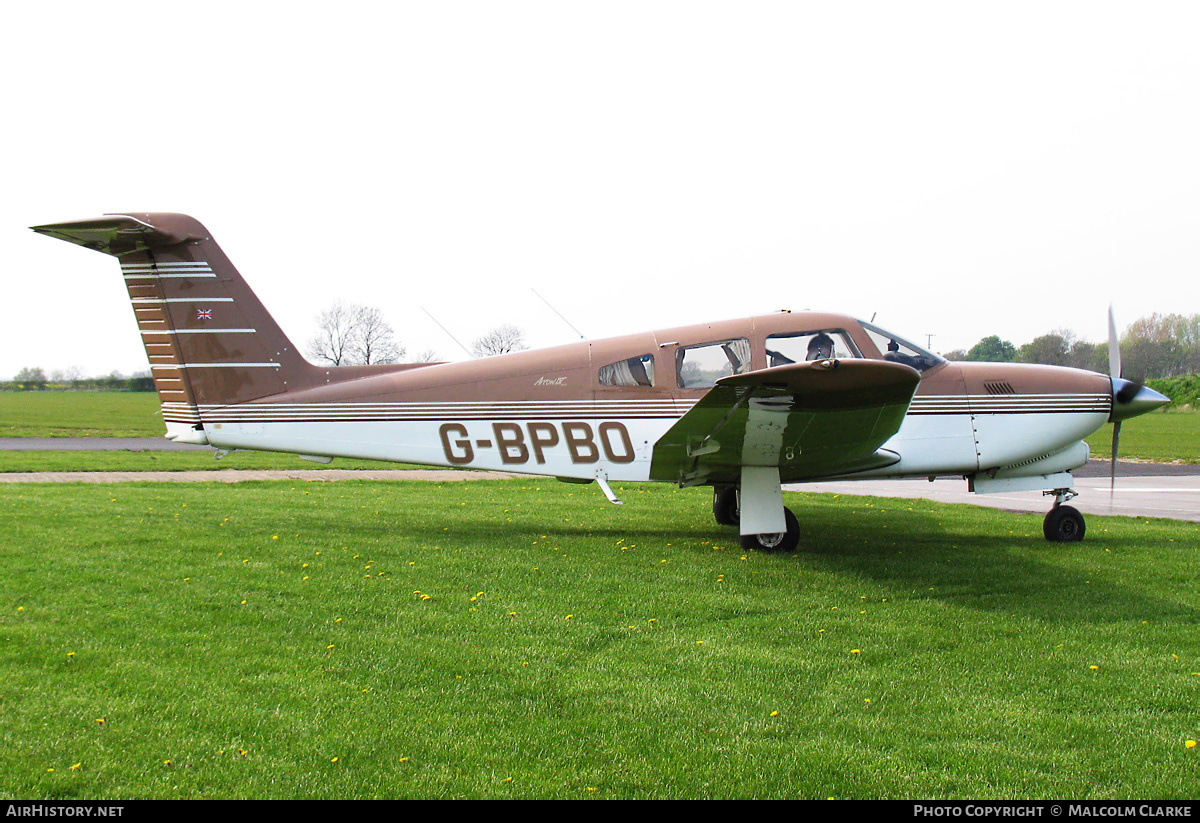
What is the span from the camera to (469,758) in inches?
132

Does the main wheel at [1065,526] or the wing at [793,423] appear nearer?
the wing at [793,423]

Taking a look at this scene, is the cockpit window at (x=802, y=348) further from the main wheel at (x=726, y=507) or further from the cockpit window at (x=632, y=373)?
the main wheel at (x=726, y=507)

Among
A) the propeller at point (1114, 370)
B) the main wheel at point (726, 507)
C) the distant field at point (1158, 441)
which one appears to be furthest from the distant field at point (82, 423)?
the distant field at point (1158, 441)

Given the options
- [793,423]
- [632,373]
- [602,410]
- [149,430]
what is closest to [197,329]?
[602,410]

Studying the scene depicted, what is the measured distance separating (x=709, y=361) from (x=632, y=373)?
793mm

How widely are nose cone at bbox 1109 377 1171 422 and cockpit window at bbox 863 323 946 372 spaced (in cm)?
192

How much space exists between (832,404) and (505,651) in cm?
335

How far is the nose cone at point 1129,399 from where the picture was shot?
8625 mm

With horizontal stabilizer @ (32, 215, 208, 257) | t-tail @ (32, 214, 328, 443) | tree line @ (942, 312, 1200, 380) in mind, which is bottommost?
tree line @ (942, 312, 1200, 380)

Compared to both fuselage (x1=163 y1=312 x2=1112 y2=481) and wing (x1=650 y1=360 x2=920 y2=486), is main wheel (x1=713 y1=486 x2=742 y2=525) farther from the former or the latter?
fuselage (x1=163 y1=312 x2=1112 y2=481)

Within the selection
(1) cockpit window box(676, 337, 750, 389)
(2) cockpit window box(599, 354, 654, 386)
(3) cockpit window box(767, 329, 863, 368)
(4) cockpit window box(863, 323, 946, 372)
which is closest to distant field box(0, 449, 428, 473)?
(2) cockpit window box(599, 354, 654, 386)

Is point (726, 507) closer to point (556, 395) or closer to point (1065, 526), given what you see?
point (556, 395)

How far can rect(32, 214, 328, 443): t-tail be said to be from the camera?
27.4ft

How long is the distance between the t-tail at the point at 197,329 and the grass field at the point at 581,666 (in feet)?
4.57
